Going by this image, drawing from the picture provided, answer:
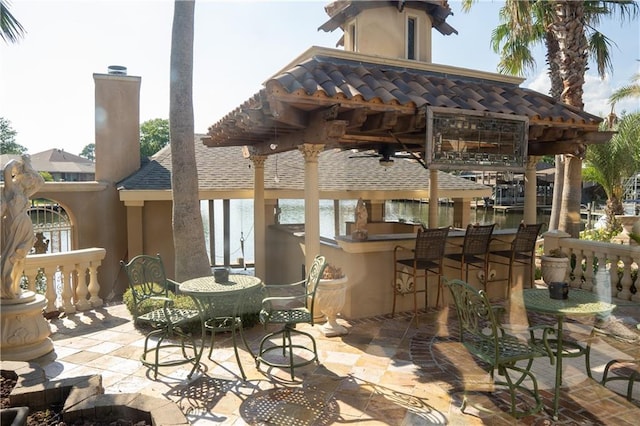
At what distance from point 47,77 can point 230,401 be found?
6.98 metres

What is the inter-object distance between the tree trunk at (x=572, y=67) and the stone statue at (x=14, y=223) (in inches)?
432

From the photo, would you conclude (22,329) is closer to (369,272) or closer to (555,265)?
(369,272)

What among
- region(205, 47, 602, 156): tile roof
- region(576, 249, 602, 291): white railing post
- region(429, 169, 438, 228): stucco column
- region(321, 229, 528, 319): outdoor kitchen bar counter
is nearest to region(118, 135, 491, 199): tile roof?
region(429, 169, 438, 228): stucco column

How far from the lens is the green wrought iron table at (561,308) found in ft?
11.8

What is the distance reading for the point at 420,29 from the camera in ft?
27.7

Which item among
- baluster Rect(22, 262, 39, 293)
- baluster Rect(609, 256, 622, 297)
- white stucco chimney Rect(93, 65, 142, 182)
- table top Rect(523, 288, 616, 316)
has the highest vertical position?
white stucco chimney Rect(93, 65, 142, 182)

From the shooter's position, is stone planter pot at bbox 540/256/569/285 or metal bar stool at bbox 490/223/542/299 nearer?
metal bar stool at bbox 490/223/542/299

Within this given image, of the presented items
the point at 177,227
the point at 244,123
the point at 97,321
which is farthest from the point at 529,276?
the point at 97,321

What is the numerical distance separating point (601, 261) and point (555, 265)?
77 centimetres

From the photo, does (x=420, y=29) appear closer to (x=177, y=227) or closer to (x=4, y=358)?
(x=177, y=227)

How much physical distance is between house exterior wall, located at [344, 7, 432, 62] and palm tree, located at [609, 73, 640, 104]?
16.2m

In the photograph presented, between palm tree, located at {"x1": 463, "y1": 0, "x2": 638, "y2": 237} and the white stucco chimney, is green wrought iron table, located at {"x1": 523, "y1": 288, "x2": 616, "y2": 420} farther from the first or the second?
the white stucco chimney

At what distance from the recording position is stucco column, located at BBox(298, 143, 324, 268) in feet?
19.2

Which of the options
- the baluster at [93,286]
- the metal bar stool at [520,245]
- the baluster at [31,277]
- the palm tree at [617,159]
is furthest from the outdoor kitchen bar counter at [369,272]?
the palm tree at [617,159]
